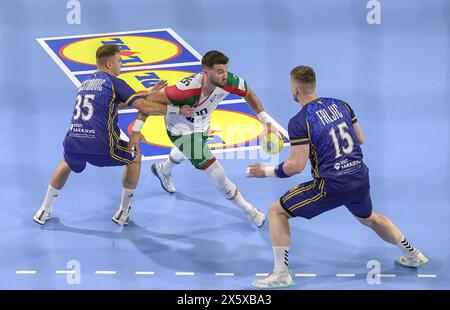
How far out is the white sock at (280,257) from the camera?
6.84m

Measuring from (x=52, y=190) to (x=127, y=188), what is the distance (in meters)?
0.65

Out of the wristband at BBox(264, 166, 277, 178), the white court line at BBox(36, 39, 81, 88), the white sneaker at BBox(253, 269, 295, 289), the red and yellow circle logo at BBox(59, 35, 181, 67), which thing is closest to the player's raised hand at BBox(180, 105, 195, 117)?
the wristband at BBox(264, 166, 277, 178)

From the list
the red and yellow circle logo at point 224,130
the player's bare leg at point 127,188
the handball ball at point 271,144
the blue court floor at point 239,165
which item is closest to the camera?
the blue court floor at point 239,165

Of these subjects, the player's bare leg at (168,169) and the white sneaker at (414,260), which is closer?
the white sneaker at (414,260)

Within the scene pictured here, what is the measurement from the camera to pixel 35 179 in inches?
352

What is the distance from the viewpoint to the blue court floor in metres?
7.26

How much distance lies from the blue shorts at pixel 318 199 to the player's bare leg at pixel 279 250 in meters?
0.08

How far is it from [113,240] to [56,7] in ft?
21.6

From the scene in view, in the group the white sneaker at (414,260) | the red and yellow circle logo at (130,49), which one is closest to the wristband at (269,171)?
the white sneaker at (414,260)

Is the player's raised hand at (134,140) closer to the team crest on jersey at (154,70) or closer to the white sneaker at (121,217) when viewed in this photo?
the white sneaker at (121,217)

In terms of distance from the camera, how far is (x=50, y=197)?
798cm

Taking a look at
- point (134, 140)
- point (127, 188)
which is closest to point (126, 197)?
point (127, 188)

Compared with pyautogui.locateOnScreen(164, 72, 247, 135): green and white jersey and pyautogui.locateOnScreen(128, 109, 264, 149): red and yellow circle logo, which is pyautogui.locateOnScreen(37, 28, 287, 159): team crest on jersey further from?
pyautogui.locateOnScreen(164, 72, 247, 135): green and white jersey

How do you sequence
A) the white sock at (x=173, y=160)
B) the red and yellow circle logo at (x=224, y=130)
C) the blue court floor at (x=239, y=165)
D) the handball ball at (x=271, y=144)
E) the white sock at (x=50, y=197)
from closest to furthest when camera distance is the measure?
the blue court floor at (x=239, y=165)
the white sock at (x=50, y=197)
the handball ball at (x=271, y=144)
the white sock at (x=173, y=160)
the red and yellow circle logo at (x=224, y=130)
